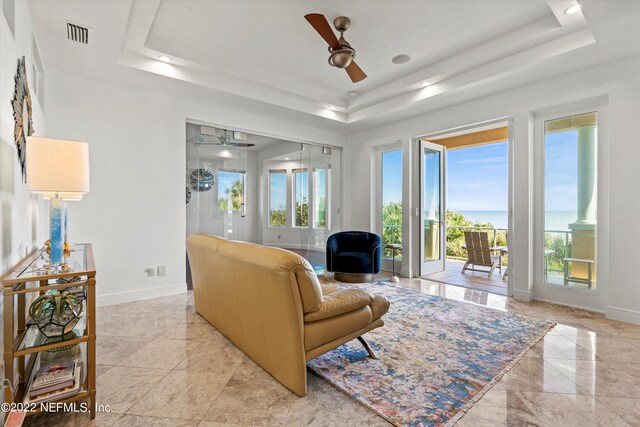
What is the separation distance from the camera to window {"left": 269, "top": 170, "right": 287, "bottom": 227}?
654 centimetres

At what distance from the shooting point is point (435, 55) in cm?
366

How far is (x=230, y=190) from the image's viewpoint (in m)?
4.75

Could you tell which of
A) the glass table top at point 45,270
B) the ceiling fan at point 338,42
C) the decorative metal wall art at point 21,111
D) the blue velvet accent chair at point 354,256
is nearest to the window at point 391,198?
the blue velvet accent chair at point 354,256

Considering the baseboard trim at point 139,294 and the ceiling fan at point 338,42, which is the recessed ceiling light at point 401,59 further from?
the baseboard trim at point 139,294

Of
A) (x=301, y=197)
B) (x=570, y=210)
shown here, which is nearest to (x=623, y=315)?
(x=570, y=210)

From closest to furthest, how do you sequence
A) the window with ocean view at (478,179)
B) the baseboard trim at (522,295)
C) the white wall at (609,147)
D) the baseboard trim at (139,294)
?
the white wall at (609,147) → the baseboard trim at (139,294) → the baseboard trim at (522,295) → the window with ocean view at (478,179)

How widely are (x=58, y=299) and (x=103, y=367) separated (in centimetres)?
82

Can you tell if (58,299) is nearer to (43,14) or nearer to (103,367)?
(103,367)

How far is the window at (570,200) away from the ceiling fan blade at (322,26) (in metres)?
2.92

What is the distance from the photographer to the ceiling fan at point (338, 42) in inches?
94.6

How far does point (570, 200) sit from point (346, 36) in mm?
3178

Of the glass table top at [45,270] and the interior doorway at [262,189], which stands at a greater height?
the interior doorway at [262,189]

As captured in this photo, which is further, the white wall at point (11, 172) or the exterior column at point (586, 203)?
the exterior column at point (586, 203)

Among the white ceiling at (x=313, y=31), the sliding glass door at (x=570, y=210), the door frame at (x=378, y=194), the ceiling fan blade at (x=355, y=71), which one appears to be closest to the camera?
the white ceiling at (x=313, y=31)
